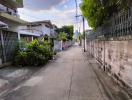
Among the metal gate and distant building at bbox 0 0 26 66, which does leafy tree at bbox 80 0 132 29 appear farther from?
the metal gate

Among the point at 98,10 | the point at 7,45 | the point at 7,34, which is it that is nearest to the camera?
the point at 98,10

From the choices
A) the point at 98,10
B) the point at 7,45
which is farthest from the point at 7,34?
the point at 98,10

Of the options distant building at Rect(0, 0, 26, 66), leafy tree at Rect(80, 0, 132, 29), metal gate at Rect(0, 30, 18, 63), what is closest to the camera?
leafy tree at Rect(80, 0, 132, 29)

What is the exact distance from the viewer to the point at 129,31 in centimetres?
506

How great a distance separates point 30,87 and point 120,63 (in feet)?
12.4

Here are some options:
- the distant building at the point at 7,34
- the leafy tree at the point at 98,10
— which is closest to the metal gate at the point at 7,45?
the distant building at the point at 7,34

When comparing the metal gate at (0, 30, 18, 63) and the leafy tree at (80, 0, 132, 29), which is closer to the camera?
the leafy tree at (80, 0, 132, 29)

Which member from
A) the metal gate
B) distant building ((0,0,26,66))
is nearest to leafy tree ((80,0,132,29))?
distant building ((0,0,26,66))

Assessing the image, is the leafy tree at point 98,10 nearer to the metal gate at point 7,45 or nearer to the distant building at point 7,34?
the distant building at point 7,34

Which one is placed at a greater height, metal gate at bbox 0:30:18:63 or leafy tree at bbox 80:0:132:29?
leafy tree at bbox 80:0:132:29

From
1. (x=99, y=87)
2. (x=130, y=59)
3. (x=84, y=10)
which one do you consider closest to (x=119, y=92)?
(x=99, y=87)

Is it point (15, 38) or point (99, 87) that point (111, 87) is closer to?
point (99, 87)

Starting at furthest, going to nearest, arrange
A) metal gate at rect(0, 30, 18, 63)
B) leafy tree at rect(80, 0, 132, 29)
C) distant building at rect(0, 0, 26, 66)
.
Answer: metal gate at rect(0, 30, 18, 63) < distant building at rect(0, 0, 26, 66) < leafy tree at rect(80, 0, 132, 29)

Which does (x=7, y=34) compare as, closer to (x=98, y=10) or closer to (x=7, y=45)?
(x=7, y=45)
